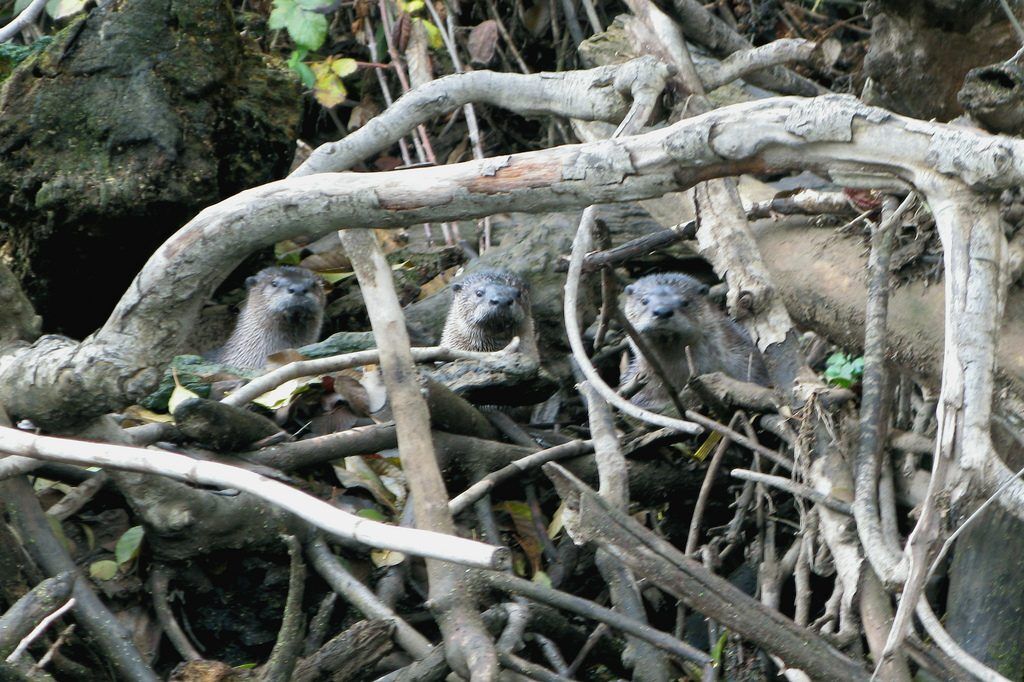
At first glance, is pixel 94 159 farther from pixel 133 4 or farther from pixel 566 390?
pixel 566 390

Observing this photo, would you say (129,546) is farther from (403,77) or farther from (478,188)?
(403,77)

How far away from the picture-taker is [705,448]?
376cm

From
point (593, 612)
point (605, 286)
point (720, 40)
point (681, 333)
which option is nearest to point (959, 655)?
point (593, 612)

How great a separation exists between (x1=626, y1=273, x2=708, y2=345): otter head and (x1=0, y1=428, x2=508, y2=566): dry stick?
250 cm

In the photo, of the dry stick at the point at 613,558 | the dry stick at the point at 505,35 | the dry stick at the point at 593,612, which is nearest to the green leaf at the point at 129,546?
the dry stick at the point at 593,612

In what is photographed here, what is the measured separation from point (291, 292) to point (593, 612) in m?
2.72

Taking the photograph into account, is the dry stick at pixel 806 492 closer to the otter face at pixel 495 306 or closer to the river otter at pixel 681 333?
the river otter at pixel 681 333

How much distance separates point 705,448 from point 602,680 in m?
0.82

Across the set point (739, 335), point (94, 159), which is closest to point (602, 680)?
point (739, 335)

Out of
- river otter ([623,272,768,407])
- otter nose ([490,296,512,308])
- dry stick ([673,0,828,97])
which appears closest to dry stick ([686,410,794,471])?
river otter ([623,272,768,407])

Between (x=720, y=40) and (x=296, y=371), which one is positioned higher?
(x=720, y=40)

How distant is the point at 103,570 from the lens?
3.08 meters

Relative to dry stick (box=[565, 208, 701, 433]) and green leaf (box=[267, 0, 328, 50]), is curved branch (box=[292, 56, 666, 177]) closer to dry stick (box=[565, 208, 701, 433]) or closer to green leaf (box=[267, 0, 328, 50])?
dry stick (box=[565, 208, 701, 433])

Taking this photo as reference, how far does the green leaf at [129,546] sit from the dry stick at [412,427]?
71 centimetres
